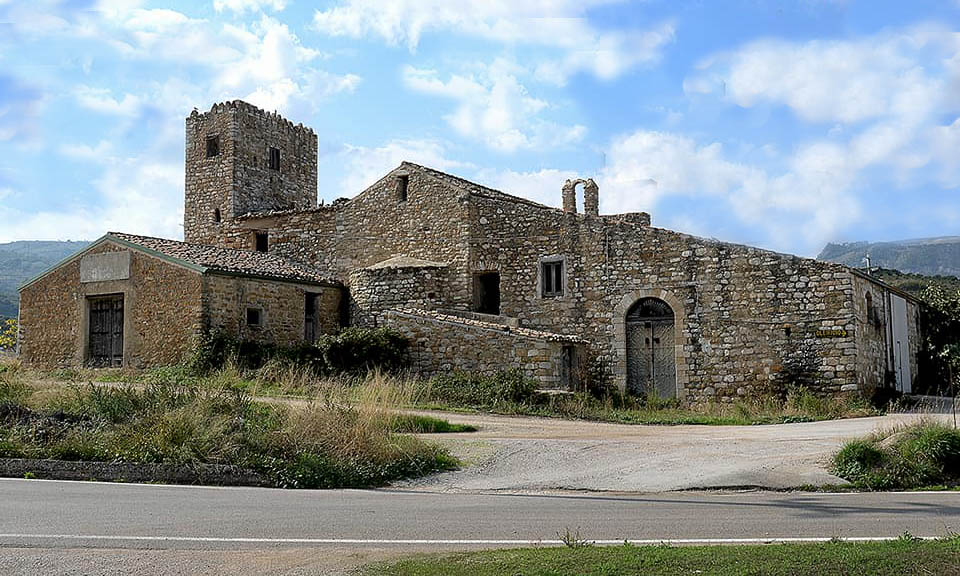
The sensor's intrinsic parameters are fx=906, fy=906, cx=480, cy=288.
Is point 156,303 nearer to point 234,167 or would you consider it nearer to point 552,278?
point 234,167

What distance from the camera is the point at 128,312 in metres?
25.6

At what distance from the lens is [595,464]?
12.9m

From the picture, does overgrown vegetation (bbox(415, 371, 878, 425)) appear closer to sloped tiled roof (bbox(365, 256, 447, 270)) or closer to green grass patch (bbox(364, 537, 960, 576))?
sloped tiled roof (bbox(365, 256, 447, 270))

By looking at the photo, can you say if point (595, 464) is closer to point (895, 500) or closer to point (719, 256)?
point (895, 500)

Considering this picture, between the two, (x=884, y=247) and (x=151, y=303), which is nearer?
(x=151, y=303)

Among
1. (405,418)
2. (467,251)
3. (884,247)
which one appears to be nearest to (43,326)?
(467,251)

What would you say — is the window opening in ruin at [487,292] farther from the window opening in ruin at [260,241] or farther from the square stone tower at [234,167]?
the square stone tower at [234,167]

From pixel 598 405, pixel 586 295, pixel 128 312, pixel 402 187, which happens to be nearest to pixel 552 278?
pixel 586 295

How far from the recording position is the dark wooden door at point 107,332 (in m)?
26.0

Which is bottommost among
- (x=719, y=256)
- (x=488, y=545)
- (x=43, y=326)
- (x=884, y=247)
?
(x=488, y=545)

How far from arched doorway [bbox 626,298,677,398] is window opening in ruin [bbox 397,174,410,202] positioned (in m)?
8.84

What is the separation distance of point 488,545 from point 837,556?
108 inches

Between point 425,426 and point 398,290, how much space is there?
11.5 m

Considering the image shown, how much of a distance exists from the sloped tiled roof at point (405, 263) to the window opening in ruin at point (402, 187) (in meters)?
2.04
